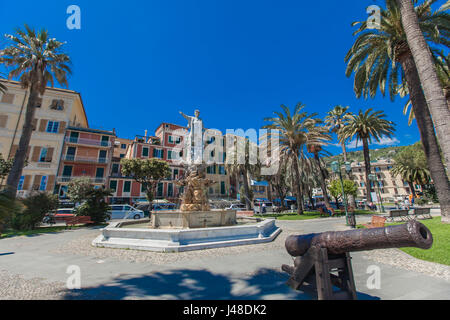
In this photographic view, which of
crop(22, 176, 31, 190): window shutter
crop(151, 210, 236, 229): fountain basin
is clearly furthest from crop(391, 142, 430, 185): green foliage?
crop(22, 176, 31, 190): window shutter

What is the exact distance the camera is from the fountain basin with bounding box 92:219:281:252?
22.5 ft

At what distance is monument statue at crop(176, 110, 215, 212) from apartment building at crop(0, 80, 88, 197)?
23.3m

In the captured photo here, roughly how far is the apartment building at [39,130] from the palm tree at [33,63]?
11.6 meters

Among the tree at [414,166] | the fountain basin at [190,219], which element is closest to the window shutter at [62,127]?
the fountain basin at [190,219]

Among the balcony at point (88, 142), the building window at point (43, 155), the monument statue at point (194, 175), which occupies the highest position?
the balcony at point (88, 142)

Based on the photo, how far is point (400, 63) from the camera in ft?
41.1

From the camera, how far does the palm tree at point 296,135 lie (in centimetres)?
2120

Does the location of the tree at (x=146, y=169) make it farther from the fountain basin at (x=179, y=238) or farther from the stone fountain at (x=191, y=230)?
the fountain basin at (x=179, y=238)

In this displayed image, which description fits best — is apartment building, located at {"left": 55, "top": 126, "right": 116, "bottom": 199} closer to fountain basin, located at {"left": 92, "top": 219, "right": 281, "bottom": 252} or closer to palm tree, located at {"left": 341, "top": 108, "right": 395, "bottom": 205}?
fountain basin, located at {"left": 92, "top": 219, "right": 281, "bottom": 252}

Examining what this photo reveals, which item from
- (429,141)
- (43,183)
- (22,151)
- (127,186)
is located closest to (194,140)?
(429,141)

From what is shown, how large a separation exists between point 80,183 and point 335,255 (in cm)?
2239

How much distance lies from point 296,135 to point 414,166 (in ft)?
111
